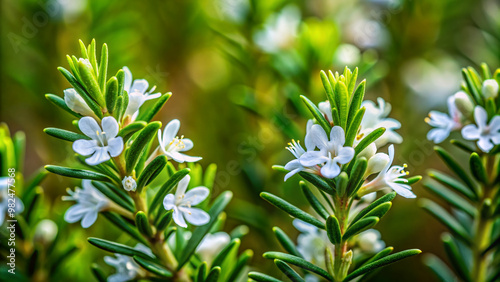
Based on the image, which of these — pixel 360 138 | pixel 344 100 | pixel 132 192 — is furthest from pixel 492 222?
pixel 132 192

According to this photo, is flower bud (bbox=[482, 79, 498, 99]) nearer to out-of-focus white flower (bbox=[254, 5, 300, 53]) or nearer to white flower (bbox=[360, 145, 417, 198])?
white flower (bbox=[360, 145, 417, 198])

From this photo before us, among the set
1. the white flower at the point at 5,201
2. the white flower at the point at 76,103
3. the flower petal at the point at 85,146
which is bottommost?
the white flower at the point at 5,201

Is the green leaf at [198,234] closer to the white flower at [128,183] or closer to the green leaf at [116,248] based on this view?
the green leaf at [116,248]

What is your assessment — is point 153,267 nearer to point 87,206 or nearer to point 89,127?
point 87,206

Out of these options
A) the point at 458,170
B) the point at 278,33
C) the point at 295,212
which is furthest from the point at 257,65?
the point at 295,212

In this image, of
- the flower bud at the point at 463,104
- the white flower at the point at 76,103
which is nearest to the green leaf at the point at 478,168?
the flower bud at the point at 463,104

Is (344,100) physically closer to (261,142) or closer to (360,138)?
(360,138)

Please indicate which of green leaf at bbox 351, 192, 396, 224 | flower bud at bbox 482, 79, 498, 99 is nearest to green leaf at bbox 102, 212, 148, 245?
green leaf at bbox 351, 192, 396, 224
